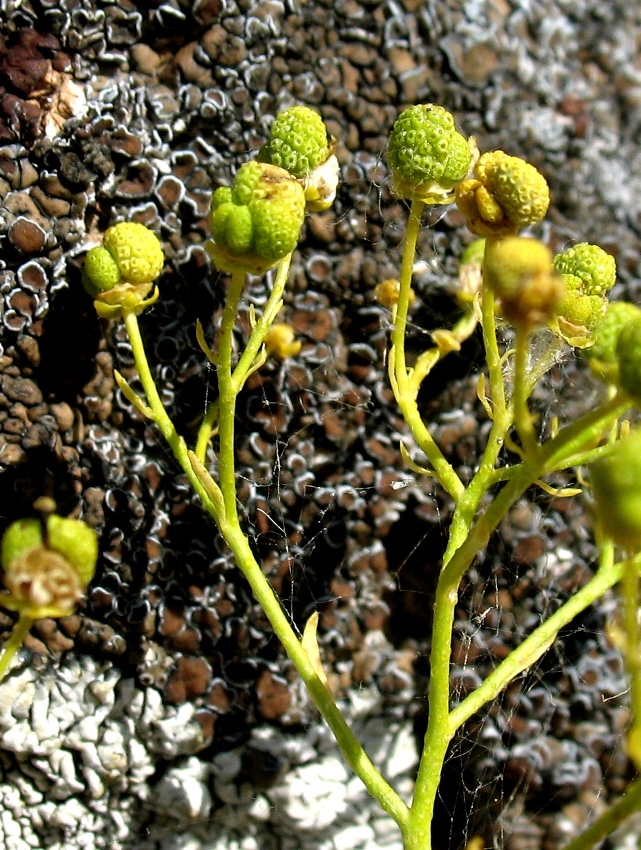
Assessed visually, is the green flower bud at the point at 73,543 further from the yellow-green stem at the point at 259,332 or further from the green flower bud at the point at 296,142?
the green flower bud at the point at 296,142

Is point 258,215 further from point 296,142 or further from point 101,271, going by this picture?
point 101,271

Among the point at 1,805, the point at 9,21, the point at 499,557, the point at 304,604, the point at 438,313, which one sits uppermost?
the point at 9,21

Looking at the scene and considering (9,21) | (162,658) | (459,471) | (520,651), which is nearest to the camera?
(520,651)

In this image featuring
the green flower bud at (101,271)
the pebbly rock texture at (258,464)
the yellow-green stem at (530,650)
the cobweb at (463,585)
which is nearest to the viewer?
the yellow-green stem at (530,650)

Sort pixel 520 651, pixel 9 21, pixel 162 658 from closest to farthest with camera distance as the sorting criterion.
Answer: pixel 520 651
pixel 9 21
pixel 162 658

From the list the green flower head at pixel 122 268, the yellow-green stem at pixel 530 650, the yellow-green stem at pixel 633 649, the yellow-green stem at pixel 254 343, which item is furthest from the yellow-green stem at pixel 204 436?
the yellow-green stem at pixel 633 649

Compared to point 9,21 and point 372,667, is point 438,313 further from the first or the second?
point 9,21

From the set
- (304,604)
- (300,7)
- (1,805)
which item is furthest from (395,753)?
(300,7)
